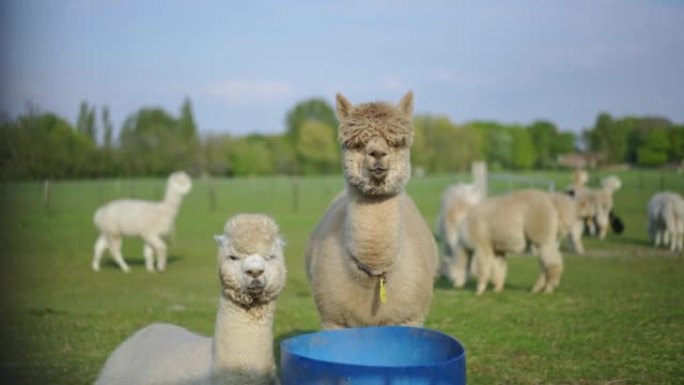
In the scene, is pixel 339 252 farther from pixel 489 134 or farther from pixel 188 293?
pixel 489 134

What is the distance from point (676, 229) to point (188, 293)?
1202 cm

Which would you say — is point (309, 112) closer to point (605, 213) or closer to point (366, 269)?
point (605, 213)

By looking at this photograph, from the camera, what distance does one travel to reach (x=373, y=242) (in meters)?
4.91

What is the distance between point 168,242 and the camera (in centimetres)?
2250

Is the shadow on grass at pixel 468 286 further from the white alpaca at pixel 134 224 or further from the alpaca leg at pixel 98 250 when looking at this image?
the alpaca leg at pixel 98 250

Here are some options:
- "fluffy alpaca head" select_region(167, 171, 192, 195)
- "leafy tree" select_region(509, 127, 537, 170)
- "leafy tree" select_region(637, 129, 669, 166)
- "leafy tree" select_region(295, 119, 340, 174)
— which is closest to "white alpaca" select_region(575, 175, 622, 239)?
"leafy tree" select_region(637, 129, 669, 166)

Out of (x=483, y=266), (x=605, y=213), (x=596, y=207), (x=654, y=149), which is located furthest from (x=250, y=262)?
(x=654, y=149)

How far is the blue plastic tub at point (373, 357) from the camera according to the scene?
2.78 meters

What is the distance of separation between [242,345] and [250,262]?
1.67 feet

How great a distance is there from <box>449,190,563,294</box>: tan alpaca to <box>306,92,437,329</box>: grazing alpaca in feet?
20.4

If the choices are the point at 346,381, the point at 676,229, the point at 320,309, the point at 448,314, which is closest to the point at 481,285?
the point at 448,314

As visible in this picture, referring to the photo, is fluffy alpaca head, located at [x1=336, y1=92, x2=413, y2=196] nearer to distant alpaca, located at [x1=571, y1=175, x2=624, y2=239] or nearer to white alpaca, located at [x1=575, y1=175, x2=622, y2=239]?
distant alpaca, located at [x1=571, y1=175, x2=624, y2=239]

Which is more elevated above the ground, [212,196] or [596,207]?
[596,207]

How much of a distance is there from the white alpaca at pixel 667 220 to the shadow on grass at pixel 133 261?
12.2m
